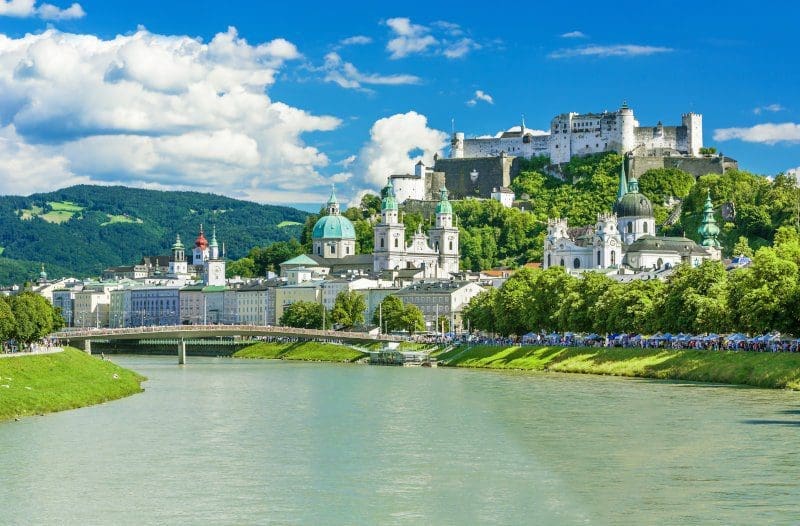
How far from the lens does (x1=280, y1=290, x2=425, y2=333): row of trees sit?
109688 mm

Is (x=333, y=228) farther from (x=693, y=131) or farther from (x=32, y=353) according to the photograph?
(x=32, y=353)

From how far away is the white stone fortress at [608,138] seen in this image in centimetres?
15212

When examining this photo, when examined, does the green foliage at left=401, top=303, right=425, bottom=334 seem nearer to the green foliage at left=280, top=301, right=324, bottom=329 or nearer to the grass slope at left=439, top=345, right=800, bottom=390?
the green foliage at left=280, top=301, right=324, bottom=329

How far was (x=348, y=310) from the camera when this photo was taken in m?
119

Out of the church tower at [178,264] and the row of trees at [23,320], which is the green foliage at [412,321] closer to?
the row of trees at [23,320]

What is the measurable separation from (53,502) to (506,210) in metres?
125

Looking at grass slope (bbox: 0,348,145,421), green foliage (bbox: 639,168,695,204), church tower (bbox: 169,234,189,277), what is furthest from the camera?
church tower (bbox: 169,234,189,277)

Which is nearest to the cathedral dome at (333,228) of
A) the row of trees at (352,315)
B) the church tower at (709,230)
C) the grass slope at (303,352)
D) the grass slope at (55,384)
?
the row of trees at (352,315)

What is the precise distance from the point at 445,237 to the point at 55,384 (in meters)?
102

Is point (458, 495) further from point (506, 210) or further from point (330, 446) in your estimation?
point (506, 210)

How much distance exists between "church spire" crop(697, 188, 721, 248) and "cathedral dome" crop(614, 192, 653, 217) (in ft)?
18.8

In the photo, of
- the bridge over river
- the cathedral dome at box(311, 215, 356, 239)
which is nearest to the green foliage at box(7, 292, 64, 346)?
the bridge over river

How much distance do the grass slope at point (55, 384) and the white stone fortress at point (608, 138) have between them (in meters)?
99.5

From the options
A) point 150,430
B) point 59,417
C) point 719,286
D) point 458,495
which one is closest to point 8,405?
point 59,417
